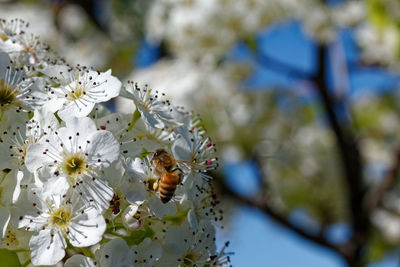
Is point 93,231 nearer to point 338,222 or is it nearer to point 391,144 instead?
point 338,222

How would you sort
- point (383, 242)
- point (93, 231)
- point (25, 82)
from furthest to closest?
point (383, 242)
point (25, 82)
point (93, 231)

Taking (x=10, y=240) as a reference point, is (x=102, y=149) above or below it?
above

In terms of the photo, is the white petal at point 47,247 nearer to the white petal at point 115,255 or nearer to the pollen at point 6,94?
the white petal at point 115,255

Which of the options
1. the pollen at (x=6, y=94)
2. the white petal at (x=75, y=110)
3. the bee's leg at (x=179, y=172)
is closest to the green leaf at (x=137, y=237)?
the bee's leg at (x=179, y=172)

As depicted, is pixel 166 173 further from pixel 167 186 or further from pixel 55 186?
pixel 55 186

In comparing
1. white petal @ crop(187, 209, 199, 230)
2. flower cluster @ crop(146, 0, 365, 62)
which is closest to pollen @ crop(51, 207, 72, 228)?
white petal @ crop(187, 209, 199, 230)

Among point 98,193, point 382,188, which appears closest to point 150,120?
point 98,193

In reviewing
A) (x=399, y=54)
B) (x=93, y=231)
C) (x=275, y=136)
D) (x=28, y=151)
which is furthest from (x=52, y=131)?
(x=275, y=136)
